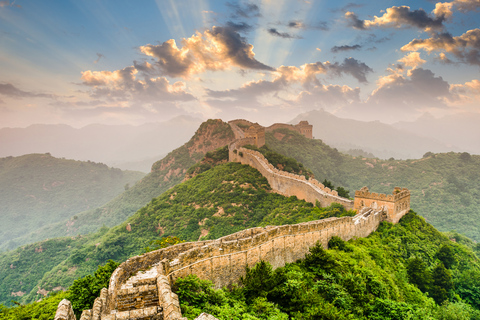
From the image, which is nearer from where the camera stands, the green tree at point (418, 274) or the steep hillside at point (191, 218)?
the green tree at point (418, 274)

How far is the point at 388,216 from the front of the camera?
26.1 m

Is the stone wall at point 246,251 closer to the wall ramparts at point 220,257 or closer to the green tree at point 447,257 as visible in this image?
the wall ramparts at point 220,257

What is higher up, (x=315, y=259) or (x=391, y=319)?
(x=315, y=259)

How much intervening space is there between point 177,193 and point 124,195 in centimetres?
5269

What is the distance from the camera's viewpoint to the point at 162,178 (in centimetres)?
8194

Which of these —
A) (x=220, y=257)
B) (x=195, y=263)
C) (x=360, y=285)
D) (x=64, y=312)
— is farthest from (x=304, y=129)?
(x=64, y=312)

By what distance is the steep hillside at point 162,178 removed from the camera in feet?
253

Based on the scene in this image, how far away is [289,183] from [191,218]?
545 inches

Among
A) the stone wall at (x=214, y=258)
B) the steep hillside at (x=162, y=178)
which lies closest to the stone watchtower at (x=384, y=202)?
the stone wall at (x=214, y=258)

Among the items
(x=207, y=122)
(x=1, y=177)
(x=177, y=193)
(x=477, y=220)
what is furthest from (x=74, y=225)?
(x=477, y=220)

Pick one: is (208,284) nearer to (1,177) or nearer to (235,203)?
(235,203)

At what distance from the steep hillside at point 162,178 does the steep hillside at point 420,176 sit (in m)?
15.2

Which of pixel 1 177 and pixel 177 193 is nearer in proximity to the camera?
pixel 177 193

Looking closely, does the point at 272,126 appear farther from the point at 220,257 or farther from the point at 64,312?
the point at 64,312
